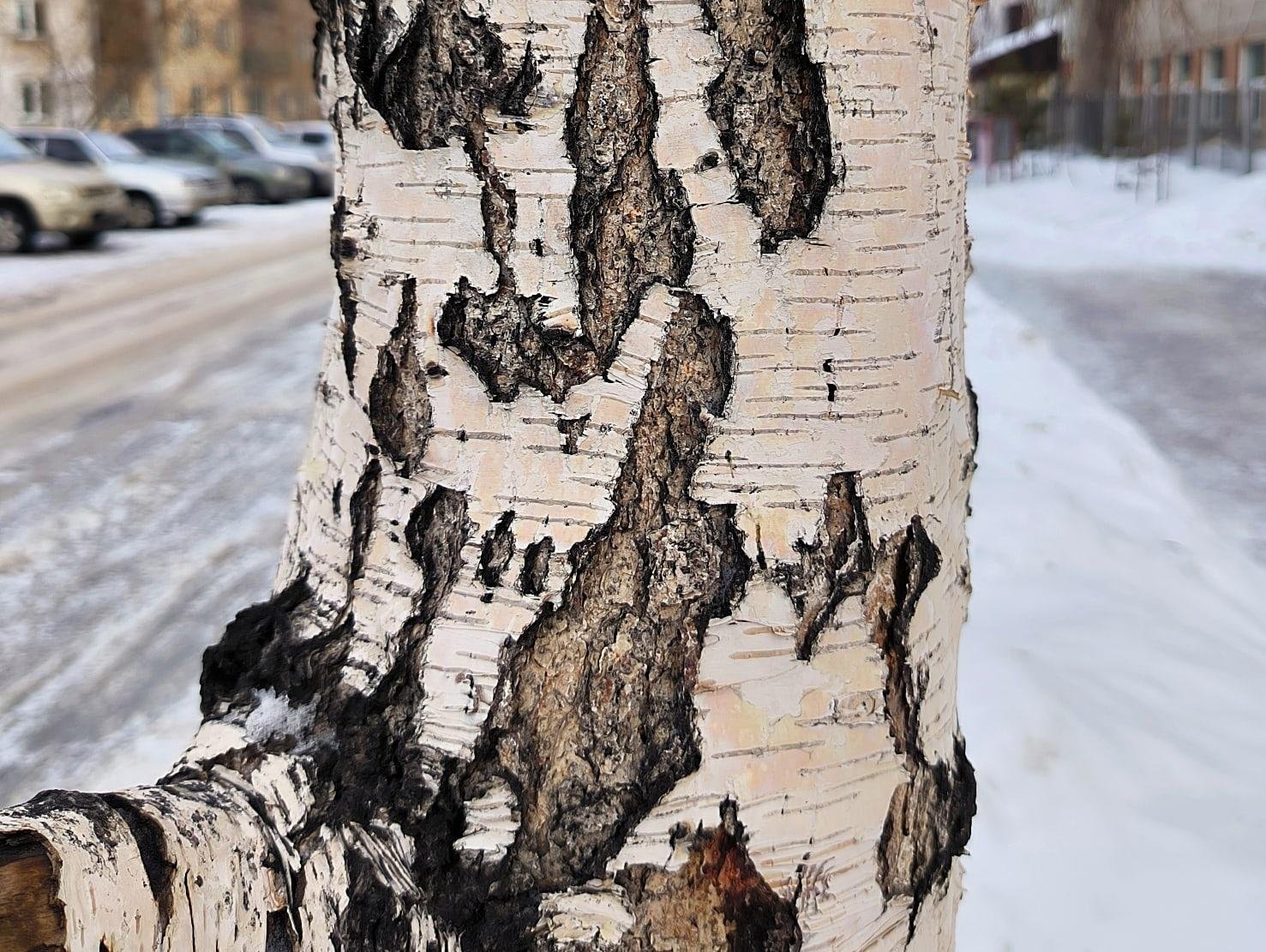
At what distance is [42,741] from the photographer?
119 inches

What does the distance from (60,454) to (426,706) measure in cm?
525

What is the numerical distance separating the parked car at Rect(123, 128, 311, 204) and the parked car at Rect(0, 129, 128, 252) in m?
6.29

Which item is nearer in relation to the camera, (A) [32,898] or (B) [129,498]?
(A) [32,898]

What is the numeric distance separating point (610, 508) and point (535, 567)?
0.08m

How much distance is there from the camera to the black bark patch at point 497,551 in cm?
90

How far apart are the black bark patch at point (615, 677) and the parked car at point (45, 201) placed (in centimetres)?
1390

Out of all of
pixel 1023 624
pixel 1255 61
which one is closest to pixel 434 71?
pixel 1023 624

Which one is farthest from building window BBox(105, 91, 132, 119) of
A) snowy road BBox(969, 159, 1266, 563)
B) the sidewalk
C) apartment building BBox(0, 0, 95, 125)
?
the sidewalk

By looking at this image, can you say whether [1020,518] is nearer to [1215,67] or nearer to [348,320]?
[348,320]

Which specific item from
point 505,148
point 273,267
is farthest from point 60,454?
point 273,267

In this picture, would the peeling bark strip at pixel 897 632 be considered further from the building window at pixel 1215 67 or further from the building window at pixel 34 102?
the building window at pixel 34 102

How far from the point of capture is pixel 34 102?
38.6 meters

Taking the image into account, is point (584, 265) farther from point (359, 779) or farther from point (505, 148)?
point (359, 779)

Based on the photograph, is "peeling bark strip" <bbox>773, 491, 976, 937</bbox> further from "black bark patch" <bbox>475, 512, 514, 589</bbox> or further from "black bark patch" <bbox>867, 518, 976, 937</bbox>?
"black bark patch" <bbox>475, 512, 514, 589</bbox>
